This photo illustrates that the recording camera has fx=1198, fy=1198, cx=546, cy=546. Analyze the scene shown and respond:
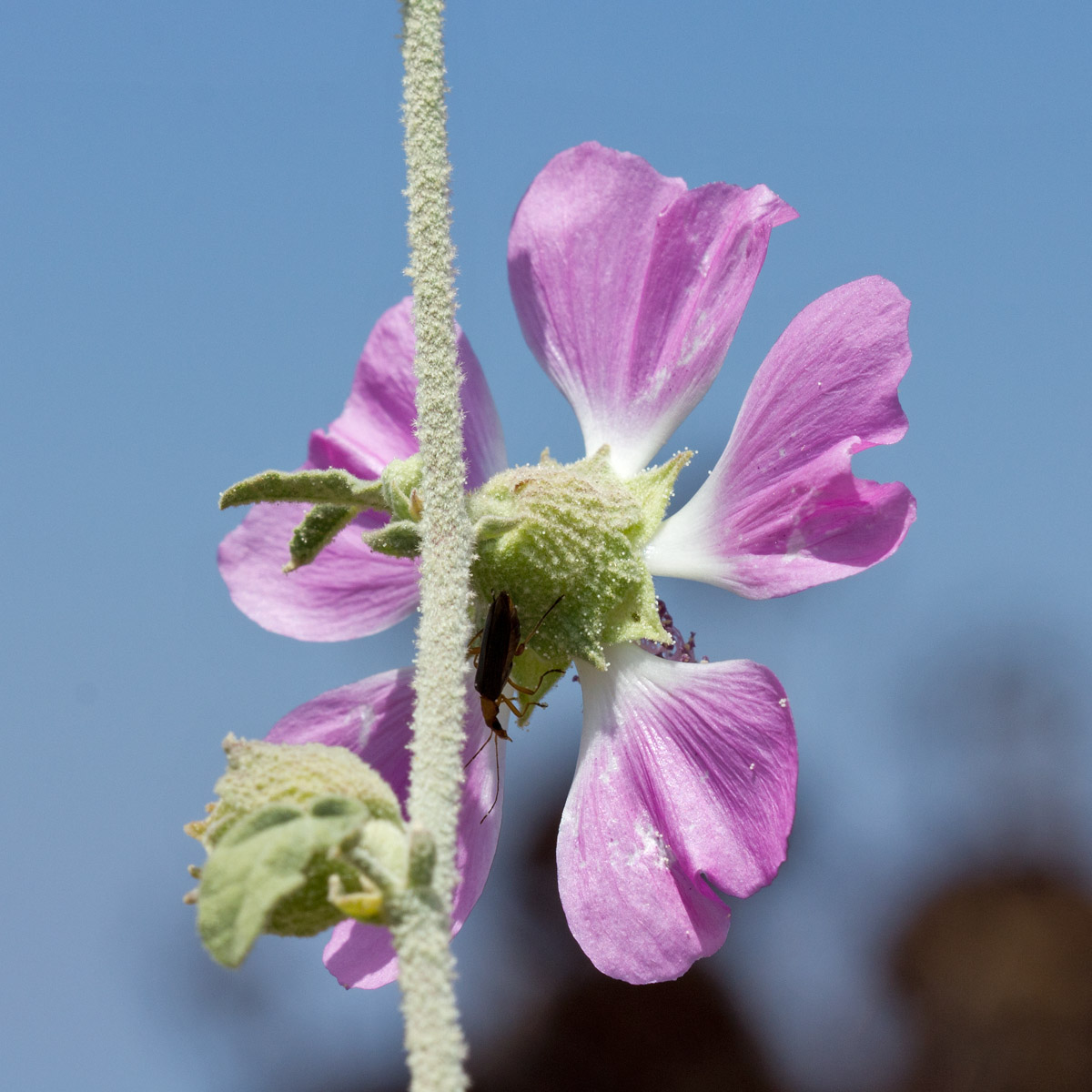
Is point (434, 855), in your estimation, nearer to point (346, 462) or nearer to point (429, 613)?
point (429, 613)

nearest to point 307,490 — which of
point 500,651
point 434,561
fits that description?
point 434,561

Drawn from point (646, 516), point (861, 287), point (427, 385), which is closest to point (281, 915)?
point (427, 385)

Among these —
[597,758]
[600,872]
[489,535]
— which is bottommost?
[600,872]

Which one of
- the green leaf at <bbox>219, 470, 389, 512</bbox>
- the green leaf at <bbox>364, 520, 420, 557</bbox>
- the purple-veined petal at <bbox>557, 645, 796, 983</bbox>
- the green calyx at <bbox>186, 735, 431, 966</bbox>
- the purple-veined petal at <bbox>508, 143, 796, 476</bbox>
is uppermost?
the purple-veined petal at <bbox>508, 143, 796, 476</bbox>

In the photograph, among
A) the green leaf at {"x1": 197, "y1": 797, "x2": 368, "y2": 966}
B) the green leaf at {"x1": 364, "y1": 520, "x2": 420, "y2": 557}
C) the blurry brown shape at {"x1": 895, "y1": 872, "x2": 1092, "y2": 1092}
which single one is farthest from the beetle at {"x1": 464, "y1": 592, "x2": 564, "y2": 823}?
the blurry brown shape at {"x1": 895, "y1": 872, "x2": 1092, "y2": 1092}

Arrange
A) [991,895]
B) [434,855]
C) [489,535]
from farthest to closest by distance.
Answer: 1. [991,895]
2. [489,535]
3. [434,855]

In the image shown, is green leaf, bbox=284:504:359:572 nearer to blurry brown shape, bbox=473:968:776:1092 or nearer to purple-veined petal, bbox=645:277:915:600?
purple-veined petal, bbox=645:277:915:600

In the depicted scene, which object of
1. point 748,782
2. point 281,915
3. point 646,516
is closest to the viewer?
point 281,915
